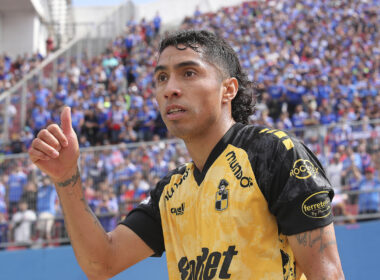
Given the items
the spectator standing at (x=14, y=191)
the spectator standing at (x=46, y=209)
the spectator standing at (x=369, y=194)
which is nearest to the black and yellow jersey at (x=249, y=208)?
the spectator standing at (x=369, y=194)

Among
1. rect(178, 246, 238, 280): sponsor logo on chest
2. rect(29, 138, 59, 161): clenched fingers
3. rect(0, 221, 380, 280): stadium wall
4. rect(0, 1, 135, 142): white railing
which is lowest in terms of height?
rect(0, 221, 380, 280): stadium wall

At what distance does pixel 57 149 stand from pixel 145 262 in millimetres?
5375

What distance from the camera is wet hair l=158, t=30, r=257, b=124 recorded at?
89.6 inches

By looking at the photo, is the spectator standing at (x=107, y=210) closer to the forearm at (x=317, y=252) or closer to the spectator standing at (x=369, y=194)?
the spectator standing at (x=369, y=194)

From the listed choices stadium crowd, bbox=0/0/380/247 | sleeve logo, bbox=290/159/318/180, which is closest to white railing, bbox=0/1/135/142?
stadium crowd, bbox=0/0/380/247

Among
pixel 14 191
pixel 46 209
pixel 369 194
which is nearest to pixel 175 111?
pixel 369 194

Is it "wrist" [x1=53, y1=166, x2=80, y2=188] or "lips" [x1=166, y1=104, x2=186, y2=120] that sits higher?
"lips" [x1=166, y1=104, x2=186, y2=120]

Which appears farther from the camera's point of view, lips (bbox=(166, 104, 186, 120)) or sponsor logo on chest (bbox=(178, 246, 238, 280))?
lips (bbox=(166, 104, 186, 120))

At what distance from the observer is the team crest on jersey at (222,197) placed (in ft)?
6.45

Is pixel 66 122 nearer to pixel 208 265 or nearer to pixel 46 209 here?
pixel 208 265

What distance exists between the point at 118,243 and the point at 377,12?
19820 mm

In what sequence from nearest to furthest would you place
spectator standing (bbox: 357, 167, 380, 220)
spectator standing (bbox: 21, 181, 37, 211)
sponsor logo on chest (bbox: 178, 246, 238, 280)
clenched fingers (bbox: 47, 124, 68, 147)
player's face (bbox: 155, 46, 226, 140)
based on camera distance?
sponsor logo on chest (bbox: 178, 246, 238, 280) → clenched fingers (bbox: 47, 124, 68, 147) → player's face (bbox: 155, 46, 226, 140) → spectator standing (bbox: 357, 167, 380, 220) → spectator standing (bbox: 21, 181, 37, 211)

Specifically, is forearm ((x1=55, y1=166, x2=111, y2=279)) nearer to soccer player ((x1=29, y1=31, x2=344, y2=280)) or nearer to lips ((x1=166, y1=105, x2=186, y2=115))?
soccer player ((x1=29, y1=31, x2=344, y2=280))

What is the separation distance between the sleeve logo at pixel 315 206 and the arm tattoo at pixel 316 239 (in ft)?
0.18
